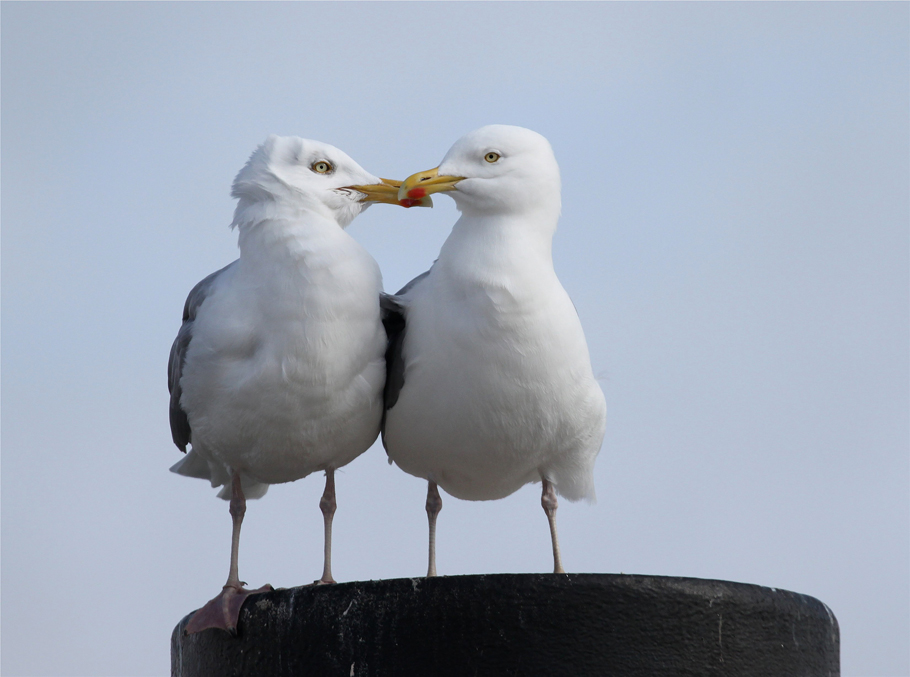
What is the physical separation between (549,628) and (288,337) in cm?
275

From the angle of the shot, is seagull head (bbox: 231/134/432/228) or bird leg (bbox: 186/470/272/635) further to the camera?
seagull head (bbox: 231/134/432/228)

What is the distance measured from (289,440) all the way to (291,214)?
1554 millimetres

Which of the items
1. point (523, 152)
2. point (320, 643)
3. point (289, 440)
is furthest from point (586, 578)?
point (523, 152)

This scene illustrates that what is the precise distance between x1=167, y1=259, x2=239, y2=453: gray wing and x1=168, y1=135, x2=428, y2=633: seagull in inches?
0.6

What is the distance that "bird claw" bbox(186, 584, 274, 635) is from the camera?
22.6ft

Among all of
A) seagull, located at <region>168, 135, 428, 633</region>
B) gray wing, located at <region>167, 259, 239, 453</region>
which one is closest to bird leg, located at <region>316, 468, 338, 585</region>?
seagull, located at <region>168, 135, 428, 633</region>

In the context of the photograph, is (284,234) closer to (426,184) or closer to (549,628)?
(426,184)

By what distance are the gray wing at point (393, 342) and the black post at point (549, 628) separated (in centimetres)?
204

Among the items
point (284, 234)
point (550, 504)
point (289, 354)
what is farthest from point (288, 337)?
point (550, 504)

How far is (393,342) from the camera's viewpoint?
8.38 meters

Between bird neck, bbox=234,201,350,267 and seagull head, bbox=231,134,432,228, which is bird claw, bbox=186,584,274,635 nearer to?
bird neck, bbox=234,201,350,267

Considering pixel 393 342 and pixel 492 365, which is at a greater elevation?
pixel 393 342

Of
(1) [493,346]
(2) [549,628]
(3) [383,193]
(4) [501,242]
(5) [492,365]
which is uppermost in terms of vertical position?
(3) [383,193]

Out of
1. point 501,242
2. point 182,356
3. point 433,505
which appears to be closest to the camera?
point 501,242
